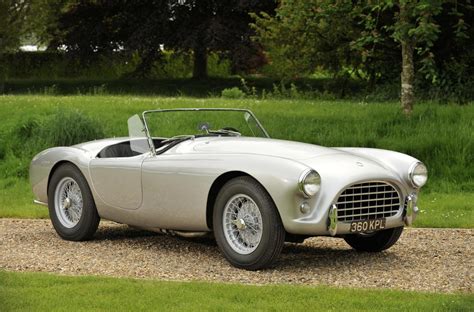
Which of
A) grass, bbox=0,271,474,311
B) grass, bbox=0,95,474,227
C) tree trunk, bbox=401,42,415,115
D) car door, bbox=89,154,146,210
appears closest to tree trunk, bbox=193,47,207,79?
grass, bbox=0,95,474,227

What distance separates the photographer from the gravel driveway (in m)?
7.18

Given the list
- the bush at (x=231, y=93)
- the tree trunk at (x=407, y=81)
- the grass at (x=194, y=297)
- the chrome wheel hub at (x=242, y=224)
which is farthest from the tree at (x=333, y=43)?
the grass at (x=194, y=297)

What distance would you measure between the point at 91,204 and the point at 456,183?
222 inches

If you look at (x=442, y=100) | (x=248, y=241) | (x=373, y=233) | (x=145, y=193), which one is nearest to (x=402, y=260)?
(x=373, y=233)

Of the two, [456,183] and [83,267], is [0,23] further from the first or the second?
[83,267]

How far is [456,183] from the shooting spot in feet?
41.7

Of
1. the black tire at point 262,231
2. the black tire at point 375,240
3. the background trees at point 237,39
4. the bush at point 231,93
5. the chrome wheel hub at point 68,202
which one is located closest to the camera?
the black tire at point 262,231

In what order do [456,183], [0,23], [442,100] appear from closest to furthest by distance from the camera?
1. [456,183]
2. [442,100]
3. [0,23]

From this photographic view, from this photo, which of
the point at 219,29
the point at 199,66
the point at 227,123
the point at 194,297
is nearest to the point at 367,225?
the point at 194,297

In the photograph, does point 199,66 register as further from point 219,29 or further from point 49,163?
point 49,163

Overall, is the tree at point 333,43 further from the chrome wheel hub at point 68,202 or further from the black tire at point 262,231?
the black tire at point 262,231

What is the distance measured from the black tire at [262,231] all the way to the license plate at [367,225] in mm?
574

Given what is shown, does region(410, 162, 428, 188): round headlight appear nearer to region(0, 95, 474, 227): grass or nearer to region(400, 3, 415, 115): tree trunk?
region(0, 95, 474, 227): grass

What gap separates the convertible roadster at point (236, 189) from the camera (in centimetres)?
733
